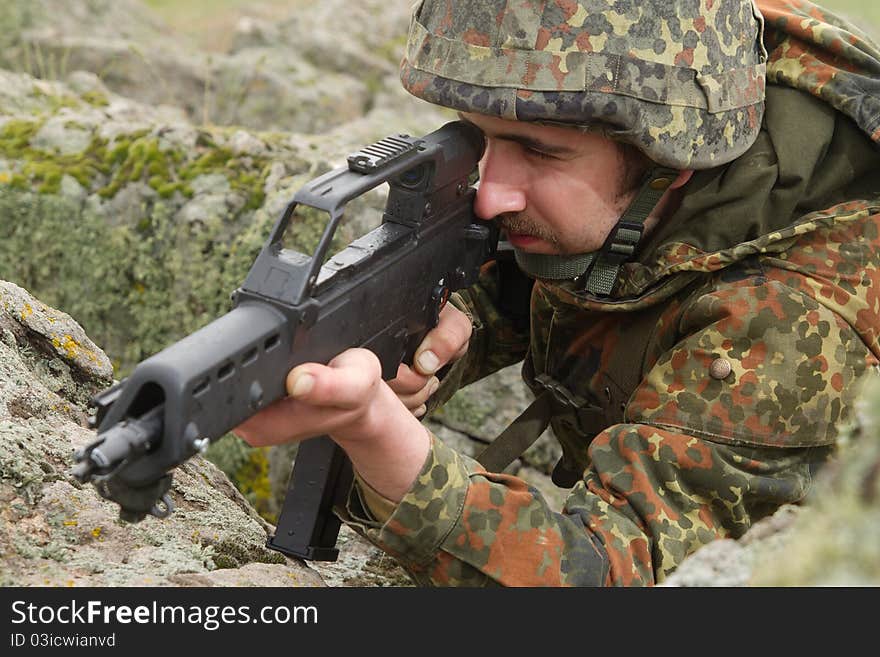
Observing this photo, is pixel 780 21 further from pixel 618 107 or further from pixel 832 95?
pixel 618 107

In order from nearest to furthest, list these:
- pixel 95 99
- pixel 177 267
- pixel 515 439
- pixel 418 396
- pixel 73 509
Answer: pixel 73 509 < pixel 418 396 < pixel 515 439 < pixel 177 267 < pixel 95 99

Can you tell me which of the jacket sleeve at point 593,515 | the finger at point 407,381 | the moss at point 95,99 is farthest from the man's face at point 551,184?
the moss at point 95,99

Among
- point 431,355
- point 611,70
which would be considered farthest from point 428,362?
point 611,70

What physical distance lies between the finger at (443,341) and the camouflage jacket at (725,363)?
13.5 inches

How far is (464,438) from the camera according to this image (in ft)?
16.0

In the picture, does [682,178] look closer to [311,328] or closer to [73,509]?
[311,328]

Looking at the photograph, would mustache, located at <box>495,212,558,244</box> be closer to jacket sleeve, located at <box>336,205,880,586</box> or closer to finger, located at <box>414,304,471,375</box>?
finger, located at <box>414,304,471,375</box>

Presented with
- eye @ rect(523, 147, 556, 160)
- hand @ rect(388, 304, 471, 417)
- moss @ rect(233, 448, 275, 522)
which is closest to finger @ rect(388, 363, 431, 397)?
hand @ rect(388, 304, 471, 417)

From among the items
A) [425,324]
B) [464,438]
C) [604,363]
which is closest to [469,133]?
[425,324]

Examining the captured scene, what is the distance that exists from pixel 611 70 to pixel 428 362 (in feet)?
3.06

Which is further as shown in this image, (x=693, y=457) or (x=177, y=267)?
(x=177, y=267)

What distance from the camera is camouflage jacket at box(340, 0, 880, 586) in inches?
99.5

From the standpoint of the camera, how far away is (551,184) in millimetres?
2873

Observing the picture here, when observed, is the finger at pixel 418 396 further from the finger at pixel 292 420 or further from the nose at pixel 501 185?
the finger at pixel 292 420
